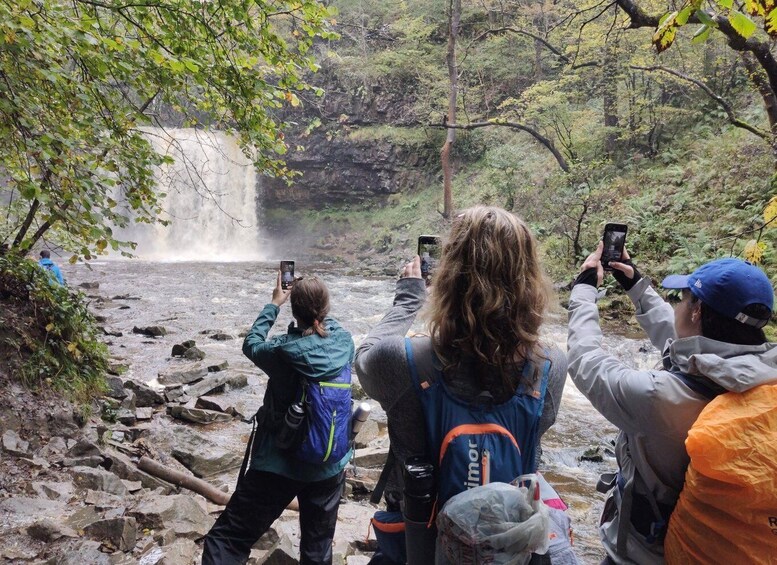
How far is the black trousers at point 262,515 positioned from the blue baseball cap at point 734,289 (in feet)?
6.58

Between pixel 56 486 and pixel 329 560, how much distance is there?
7.96 ft

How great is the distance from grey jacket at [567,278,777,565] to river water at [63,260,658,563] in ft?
2.41

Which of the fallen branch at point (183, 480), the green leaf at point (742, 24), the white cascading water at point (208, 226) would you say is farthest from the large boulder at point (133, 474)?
the white cascading water at point (208, 226)

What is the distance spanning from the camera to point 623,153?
785 inches

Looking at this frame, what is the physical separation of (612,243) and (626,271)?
16 cm

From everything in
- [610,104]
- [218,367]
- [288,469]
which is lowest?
[218,367]

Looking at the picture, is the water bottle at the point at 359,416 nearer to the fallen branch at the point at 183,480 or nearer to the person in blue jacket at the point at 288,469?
the person in blue jacket at the point at 288,469

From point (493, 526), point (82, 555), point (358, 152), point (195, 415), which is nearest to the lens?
point (493, 526)

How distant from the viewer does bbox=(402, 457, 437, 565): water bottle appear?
1.58m

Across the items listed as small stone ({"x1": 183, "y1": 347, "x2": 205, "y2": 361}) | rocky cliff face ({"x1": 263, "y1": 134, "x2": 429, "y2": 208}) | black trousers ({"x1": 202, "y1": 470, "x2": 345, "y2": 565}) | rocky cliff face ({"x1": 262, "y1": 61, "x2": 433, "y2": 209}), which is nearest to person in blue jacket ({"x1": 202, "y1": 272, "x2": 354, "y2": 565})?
black trousers ({"x1": 202, "y1": 470, "x2": 345, "y2": 565})

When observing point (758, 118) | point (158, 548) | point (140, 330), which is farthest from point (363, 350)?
point (758, 118)

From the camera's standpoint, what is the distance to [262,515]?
2744mm

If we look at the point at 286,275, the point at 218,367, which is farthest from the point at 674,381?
the point at 218,367

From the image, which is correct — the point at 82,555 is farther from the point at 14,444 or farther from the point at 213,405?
the point at 213,405
